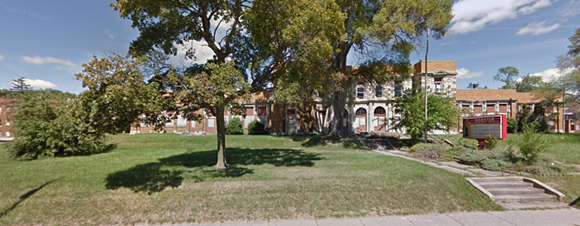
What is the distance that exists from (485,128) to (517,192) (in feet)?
22.1

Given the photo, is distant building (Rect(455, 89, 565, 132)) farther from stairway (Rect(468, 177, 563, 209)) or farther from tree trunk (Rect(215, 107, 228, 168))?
tree trunk (Rect(215, 107, 228, 168))

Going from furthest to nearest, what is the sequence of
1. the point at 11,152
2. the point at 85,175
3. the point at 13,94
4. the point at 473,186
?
1. the point at 13,94
2. the point at 11,152
3. the point at 85,175
4. the point at 473,186

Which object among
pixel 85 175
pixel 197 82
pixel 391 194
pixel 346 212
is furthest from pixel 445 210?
pixel 85 175

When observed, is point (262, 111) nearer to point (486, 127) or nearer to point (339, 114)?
point (339, 114)

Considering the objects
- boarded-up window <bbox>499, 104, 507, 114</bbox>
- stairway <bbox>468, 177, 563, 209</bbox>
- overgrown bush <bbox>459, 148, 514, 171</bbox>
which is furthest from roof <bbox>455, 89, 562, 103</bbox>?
stairway <bbox>468, 177, 563, 209</bbox>

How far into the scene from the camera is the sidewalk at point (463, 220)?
557 cm

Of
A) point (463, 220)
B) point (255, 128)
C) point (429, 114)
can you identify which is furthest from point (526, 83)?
point (463, 220)

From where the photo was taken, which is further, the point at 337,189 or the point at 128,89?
the point at 337,189

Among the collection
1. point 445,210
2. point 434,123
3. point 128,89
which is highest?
point 128,89

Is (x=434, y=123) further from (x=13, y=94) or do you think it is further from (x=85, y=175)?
(x=13, y=94)

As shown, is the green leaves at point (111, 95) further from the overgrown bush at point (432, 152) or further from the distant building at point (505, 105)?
the distant building at point (505, 105)

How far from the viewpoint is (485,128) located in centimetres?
1306

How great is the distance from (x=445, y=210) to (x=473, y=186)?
2.15m

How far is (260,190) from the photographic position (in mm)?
6961
